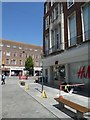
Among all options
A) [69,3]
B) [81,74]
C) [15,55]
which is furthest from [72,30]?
[15,55]

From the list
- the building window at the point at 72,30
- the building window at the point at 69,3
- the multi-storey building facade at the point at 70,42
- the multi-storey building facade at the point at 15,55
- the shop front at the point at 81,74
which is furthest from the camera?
the multi-storey building facade at the point at 15,55

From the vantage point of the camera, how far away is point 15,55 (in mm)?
69812

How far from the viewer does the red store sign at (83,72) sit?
1545 centimetres

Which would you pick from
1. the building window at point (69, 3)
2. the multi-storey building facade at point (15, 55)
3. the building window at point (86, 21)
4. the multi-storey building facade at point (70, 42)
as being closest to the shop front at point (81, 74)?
the multi-storey building facade at point (70, 42)

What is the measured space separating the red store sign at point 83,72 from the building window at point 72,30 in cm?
291

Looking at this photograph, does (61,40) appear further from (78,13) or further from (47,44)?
(47,44)

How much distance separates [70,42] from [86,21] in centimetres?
344

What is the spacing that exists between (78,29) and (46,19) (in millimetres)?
12384

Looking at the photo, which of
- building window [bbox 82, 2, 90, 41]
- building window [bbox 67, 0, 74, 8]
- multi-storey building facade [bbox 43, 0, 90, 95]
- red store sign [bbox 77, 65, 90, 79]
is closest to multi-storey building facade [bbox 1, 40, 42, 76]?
multi-storey building facade [bbox 43, 0, 90, 95]

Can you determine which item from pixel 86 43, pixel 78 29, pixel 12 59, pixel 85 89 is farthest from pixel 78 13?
pixel 12 59

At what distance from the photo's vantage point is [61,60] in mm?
20188

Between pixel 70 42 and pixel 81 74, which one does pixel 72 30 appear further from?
pixel 81 74

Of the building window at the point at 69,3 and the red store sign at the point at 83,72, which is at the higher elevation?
the building window at the point at 69,3

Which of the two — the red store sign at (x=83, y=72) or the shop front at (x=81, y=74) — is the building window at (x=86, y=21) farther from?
the red store sign at (x=83, y=72)
